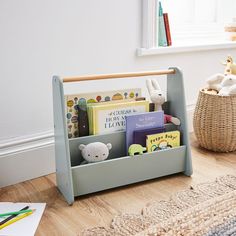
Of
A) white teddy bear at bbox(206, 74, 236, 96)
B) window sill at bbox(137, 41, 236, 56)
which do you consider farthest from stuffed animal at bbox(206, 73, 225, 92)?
window sill at bbox(137, 41, 236, 56)

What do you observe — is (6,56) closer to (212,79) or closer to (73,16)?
(73,16)

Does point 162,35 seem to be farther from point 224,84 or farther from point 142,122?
point 142,122

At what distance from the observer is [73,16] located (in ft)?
4.37

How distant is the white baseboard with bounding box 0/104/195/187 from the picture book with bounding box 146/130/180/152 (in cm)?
39

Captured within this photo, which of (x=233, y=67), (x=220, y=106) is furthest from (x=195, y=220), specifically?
(x=233, y=67)

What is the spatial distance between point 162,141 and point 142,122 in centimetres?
11

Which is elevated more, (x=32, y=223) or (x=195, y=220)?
Result: (x=195, y=220)

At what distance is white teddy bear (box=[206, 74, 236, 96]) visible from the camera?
1.49 meters

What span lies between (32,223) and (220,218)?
1.80 feet

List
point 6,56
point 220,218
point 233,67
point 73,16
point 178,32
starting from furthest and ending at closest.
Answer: point 178,32 → point 233,67 → point 73,16 → point 6,56 → point 220,218

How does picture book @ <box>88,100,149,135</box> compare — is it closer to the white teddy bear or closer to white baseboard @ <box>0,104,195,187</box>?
white baseboard @ <box>0,104,195,187</box>

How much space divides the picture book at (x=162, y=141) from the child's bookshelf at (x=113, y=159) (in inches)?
0.8

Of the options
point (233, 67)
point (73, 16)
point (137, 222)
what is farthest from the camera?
point (233, 67)

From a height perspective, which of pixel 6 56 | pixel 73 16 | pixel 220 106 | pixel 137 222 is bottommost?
pixel 137 222
